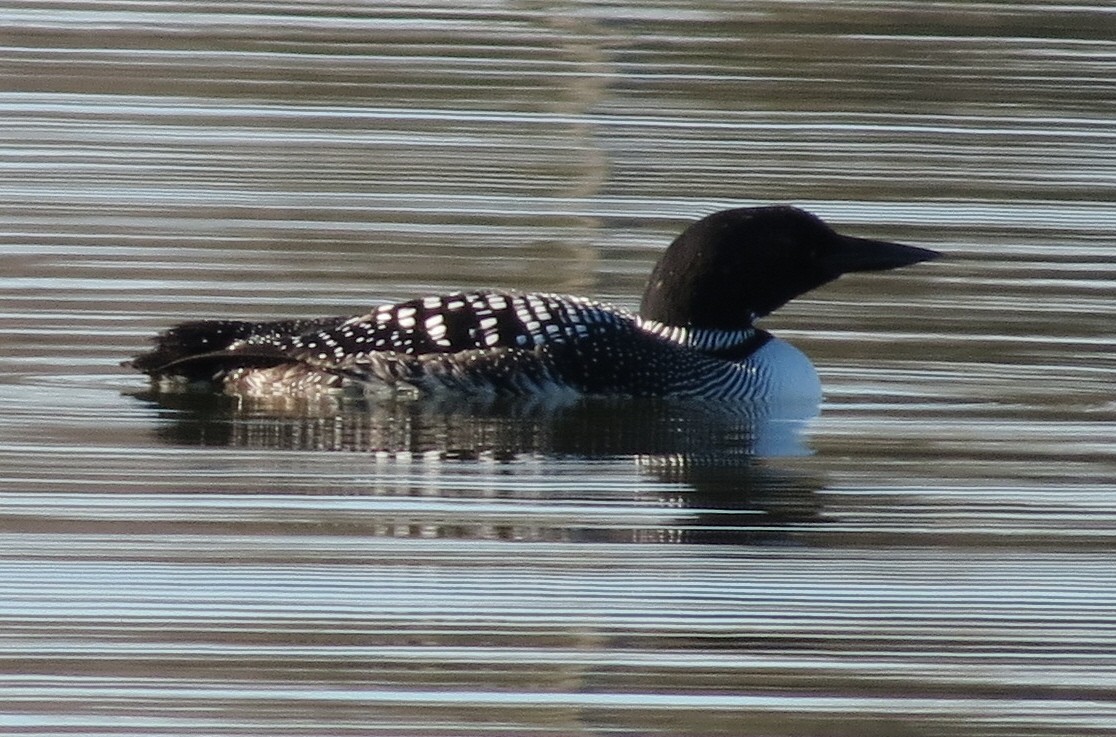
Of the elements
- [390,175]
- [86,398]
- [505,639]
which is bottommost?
[505,639]

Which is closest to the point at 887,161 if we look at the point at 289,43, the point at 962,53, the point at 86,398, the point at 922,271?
the point at 922,271

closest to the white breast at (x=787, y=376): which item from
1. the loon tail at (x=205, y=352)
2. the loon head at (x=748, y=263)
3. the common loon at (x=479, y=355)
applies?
the common loon at (x=479, y=355)

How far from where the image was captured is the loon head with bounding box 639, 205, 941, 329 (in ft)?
26.5

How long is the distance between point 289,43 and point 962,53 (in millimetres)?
3370

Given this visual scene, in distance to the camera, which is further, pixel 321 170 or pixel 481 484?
pixel 321 170

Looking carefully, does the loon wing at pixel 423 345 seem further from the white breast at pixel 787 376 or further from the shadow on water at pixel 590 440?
the white breast at pixel 787 376

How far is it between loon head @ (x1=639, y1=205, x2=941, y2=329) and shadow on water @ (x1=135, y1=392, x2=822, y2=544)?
350mm

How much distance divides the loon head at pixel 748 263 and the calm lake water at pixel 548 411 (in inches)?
13.6

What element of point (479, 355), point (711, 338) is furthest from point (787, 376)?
point (479, 355)

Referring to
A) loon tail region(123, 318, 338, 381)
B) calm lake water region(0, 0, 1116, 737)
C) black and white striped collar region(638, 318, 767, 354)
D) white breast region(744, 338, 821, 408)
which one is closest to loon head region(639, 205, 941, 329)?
black and white striped collar region(638, 318, 767, 354)

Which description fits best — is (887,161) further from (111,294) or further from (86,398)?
(86,398)

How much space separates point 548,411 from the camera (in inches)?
308

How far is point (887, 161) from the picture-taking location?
11344mm

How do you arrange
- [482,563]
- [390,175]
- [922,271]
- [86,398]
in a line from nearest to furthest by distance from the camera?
[482,563] → [86,398] → [922,271] → [390,175]
